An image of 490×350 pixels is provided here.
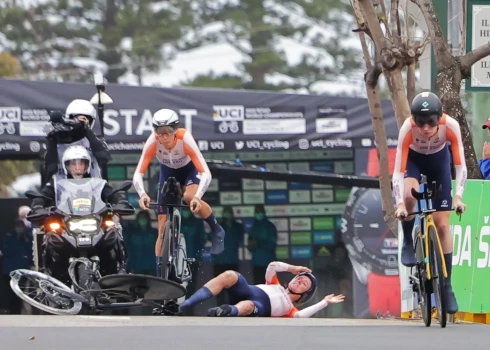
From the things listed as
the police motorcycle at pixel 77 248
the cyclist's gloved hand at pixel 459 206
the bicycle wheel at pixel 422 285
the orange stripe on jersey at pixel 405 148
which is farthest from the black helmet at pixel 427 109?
the police motorcycle at pixel 77 248

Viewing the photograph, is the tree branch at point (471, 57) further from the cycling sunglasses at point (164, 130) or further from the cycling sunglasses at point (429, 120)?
the cycling sunglasses at point (429, 120)

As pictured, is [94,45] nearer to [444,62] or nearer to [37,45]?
[37,45]

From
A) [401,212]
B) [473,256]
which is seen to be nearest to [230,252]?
[473,256]

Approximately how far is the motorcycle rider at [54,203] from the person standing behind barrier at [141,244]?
6.76 m

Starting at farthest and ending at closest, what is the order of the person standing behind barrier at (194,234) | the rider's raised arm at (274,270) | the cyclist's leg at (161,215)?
1. the person standing behind barrier at (194,234)
2. the rider's raised arm at (274,270)
3. the cyclist's leg at (161,215)

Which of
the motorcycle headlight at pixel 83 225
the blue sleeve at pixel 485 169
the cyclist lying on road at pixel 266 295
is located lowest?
the cyclist lying on road at pixel 266 295

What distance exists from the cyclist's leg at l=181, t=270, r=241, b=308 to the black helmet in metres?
3.47

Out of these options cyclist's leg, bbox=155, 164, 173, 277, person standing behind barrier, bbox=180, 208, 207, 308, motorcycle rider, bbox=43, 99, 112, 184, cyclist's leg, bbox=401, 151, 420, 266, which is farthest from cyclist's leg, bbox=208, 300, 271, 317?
person standing behind barrier, bbox=180, 208, 207, 308

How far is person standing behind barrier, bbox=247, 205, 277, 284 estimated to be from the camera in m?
21.8

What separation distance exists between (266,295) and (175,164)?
6.44ft

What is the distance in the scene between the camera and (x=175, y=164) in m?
14.3

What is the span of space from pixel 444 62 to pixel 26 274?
5.24m

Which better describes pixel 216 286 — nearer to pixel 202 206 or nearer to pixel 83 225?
pixel 202 206

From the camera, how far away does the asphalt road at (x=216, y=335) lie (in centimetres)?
909
